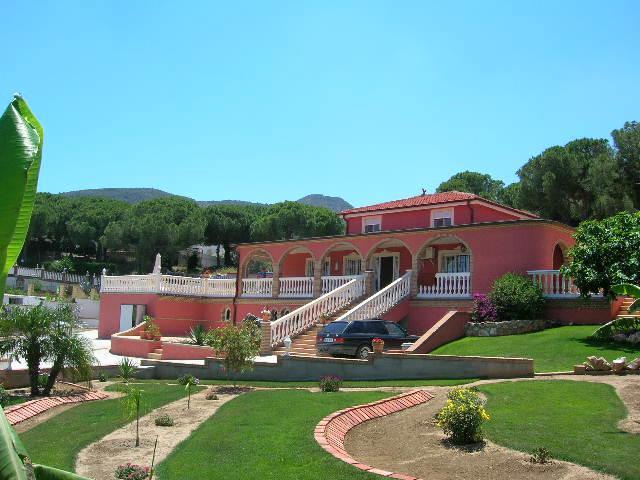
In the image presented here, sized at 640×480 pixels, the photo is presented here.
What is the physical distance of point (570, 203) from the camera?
46844 mm

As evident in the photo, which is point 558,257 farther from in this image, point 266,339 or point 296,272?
point 296,272

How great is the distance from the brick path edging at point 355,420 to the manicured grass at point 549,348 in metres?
4.75

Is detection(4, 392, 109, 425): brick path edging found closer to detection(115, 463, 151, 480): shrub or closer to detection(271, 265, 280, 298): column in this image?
detection(115, 463, 151, 480): shrub

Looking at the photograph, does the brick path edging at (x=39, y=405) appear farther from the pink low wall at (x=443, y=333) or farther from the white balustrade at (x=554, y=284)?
the white balustrade at (x=554, y=284)

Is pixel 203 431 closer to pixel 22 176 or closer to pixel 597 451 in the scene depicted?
pixel 597 451

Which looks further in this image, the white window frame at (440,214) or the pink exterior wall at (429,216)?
the white window frame at (440,214)

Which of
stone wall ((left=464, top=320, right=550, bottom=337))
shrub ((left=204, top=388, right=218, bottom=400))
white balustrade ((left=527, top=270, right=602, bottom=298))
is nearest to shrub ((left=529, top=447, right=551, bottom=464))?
shrub ((left=204, top=388, right=218, bottom=400))

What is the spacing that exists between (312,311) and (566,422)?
15.0m

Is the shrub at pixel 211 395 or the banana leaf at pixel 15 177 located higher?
the banana leaf at pixel 15 177

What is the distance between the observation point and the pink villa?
2331cm

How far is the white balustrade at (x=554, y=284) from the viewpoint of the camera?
21.9 meters

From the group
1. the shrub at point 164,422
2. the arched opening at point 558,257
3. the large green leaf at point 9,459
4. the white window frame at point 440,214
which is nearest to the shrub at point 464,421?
the shrub at point 164,422

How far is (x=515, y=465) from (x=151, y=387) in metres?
11.7

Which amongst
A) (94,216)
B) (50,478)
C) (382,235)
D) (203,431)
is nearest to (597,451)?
(203,431)
